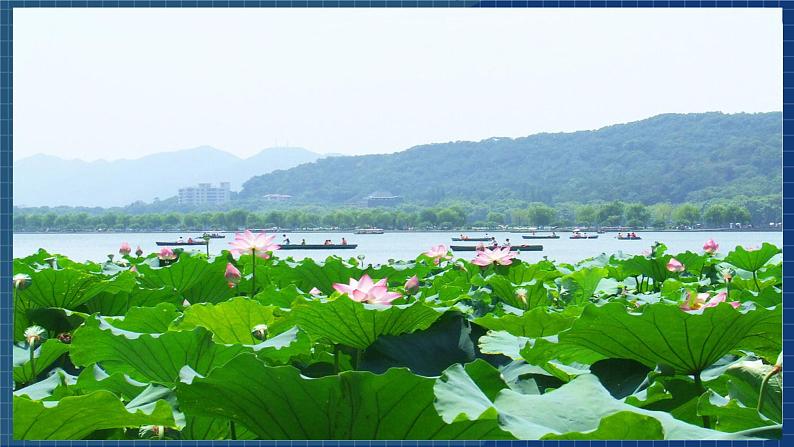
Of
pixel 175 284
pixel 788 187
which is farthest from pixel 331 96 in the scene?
pixel 788 187

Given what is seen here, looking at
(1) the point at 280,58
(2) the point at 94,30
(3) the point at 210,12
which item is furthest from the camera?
(1) the point at 280,58

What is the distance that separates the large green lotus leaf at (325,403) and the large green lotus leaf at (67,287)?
1.92 metres

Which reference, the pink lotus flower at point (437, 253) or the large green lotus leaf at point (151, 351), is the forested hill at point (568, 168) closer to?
the pink lotus flower at point (437, 253)

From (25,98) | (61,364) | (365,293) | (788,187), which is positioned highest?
(25,98)

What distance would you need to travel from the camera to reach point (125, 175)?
94.9 feet

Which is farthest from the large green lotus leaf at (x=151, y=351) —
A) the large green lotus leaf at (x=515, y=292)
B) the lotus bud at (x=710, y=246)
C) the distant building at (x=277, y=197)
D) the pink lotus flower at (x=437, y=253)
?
the distant building at (x=277, y=197)

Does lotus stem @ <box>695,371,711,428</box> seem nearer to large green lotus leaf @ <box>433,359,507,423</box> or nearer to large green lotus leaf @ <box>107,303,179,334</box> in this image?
large green lotus leaf @ <box>433,359,507,423</box>

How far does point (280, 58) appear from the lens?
9.75 ft

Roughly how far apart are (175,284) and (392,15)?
197cm

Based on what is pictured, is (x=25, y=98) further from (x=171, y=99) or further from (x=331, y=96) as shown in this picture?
(x=331, y=96)

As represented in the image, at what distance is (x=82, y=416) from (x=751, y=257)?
4.22 m

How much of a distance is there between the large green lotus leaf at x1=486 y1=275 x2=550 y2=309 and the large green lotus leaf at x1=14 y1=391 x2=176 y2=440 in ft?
6.51

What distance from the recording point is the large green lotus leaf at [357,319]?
1877mm

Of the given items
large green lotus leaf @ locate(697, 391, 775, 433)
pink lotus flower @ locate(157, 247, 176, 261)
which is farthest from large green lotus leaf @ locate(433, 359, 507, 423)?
pink lotus flower @ locate(157, 247, 176, 261)
